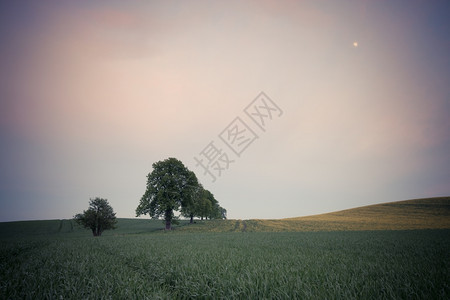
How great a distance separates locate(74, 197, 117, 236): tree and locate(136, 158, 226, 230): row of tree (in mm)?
7778

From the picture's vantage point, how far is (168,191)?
31531 mm

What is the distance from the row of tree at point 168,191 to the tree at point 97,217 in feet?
25.5

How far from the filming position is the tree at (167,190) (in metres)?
30.7

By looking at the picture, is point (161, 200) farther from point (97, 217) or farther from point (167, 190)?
point (97, 217)

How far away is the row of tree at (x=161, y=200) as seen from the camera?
30859mm

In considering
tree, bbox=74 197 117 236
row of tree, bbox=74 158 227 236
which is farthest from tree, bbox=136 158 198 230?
tree, bbox=74 197 117 236

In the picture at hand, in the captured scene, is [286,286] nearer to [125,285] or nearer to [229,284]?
[229,284]

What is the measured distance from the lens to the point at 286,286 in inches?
128

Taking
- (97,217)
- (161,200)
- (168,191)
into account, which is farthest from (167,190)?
(97,217)

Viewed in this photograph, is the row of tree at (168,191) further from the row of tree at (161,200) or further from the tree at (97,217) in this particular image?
the tree at (97,217)

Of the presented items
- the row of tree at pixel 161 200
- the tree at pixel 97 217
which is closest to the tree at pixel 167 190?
the row of tree at pixel 161 200

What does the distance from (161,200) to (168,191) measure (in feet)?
6.04

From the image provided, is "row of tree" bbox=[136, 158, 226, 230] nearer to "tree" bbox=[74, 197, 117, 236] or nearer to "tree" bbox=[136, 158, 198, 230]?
"tree" bbox=[136, 158, 198, 230]

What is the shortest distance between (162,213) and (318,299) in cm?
3287
